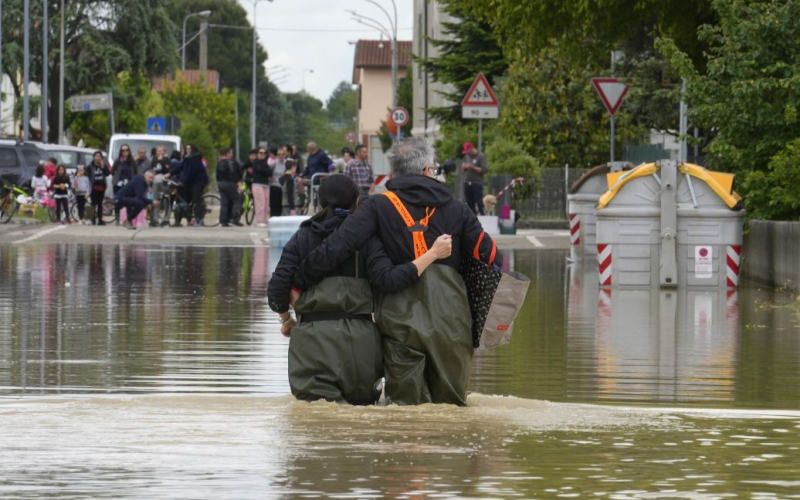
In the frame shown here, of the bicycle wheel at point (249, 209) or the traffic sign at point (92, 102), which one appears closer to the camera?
the bicycle wheel at point (249, 209)

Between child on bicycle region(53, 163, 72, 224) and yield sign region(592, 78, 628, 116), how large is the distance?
1367 centimetres

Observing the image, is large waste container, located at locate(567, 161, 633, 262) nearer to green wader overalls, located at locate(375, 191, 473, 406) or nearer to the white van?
green wader overalls, located at locate(375, 191, 473, 406)

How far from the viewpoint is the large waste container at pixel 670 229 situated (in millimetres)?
19672

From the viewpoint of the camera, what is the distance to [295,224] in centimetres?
2856

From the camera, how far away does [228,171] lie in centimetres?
3575

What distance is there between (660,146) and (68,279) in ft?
77.7

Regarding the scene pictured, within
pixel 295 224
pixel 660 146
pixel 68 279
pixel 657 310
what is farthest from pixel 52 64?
pixel 657 310

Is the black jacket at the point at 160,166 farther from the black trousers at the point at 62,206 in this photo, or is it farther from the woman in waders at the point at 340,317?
the woman in waders at the point at 340,317

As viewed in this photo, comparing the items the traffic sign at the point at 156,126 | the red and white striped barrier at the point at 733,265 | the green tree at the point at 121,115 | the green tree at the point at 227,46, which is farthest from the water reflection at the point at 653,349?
the green tree at the point at 227,46

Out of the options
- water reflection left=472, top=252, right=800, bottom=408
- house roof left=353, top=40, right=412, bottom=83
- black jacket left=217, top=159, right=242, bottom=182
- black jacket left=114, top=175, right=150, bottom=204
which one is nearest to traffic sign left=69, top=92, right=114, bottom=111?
black jacket left=217, top=159, right=242, bottom=182

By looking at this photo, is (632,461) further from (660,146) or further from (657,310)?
(660,146)

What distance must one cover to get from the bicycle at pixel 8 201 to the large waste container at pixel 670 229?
803 inches

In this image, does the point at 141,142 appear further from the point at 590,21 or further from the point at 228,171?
the point at 590,21

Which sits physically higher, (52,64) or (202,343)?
(52,64)
